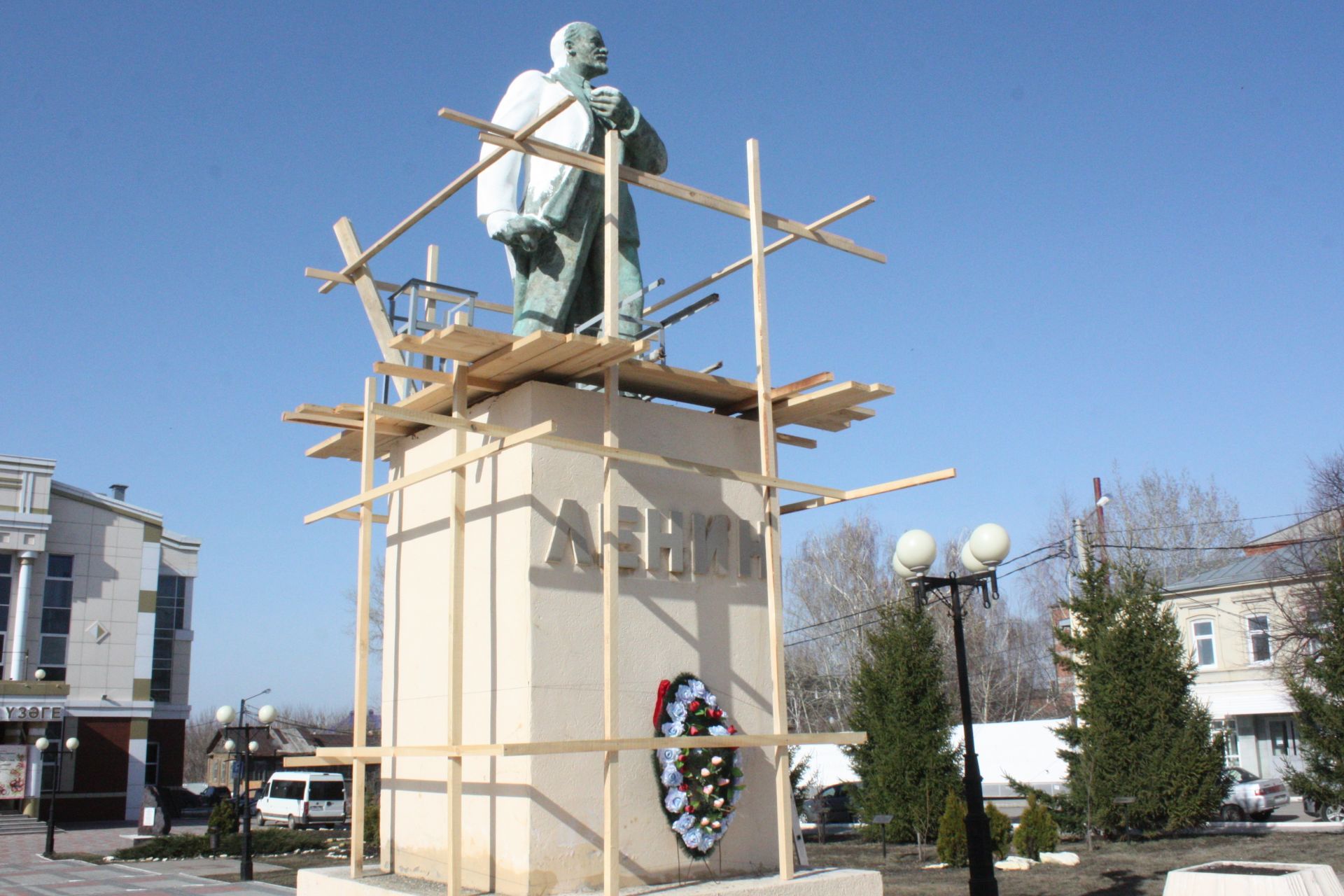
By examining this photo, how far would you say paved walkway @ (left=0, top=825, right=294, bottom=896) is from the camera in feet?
53.5

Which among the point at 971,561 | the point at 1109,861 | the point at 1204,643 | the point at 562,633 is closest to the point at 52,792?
the point at 1109,861

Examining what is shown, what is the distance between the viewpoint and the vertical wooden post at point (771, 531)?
6.18 m

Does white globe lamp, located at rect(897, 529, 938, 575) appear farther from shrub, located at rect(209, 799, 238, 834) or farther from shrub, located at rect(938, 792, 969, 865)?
shrub, located at rect(209, 799, 238, 834)

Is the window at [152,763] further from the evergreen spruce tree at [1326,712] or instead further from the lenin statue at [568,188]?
the lenin statue at [568,188]

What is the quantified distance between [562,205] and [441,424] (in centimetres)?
190

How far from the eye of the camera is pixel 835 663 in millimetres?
41188

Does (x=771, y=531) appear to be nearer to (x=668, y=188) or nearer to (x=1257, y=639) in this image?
(x=668, y=188)

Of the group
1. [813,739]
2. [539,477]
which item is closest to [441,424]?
[539,477]

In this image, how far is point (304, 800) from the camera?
32.7 m

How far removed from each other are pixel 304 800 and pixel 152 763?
9256mm

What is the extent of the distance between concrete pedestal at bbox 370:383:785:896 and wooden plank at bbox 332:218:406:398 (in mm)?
588

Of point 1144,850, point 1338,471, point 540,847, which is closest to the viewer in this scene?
point 540,847

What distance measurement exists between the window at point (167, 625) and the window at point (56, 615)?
16.3 feet

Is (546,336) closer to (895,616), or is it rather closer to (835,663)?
(895,616)
